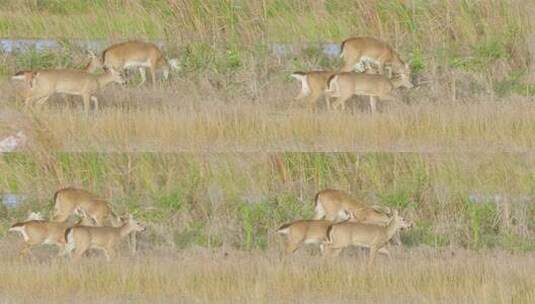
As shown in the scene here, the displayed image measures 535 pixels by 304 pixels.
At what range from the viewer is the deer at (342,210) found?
48.9ft

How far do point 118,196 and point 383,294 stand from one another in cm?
361

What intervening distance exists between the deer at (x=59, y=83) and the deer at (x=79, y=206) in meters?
1.60

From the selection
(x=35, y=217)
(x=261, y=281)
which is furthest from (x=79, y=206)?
(x=261, y=281)

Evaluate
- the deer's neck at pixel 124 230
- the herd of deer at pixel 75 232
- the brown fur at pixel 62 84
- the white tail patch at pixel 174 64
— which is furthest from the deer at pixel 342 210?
the white tail patch at pixel 174 64

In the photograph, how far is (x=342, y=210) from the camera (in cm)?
1492

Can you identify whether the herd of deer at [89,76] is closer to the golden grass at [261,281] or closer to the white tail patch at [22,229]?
the white tail patch at [22,229]

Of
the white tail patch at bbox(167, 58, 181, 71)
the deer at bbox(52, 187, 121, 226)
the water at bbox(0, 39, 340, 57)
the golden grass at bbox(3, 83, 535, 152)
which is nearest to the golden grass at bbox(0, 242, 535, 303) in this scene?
the deer at bbox(52, 187, 121, 226)

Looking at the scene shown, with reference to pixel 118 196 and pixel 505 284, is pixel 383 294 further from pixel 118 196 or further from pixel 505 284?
pixel 118 196

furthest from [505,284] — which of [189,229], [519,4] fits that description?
[519,4]

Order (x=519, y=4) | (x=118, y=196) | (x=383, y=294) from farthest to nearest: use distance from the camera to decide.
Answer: (x=519, y=4) < (x=118, y=196) < (x=383, y=294)

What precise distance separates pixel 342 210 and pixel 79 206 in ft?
6.23

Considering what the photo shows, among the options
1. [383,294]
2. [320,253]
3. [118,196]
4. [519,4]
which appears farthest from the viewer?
[519,4]

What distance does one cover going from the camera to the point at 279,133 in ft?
53.7

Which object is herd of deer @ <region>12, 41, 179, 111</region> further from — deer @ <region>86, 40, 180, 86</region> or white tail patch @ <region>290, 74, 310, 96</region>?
white tail patch @ <region>290, 74, 310, 96</region>
